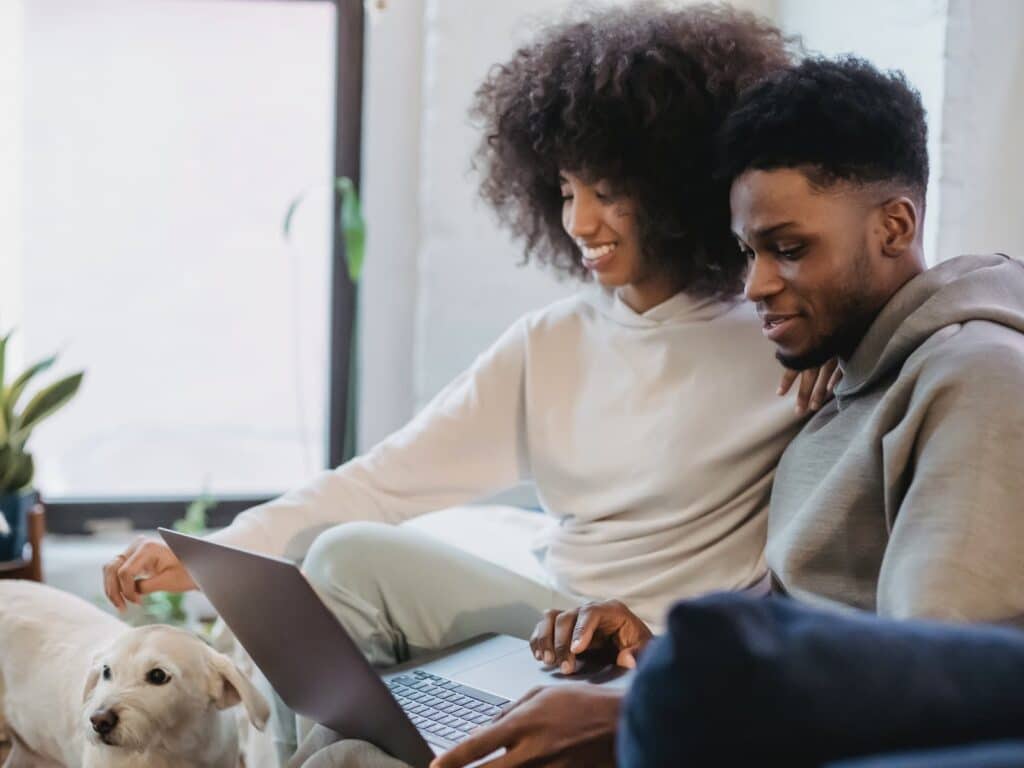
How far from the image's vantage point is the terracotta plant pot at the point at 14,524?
244 centimetres

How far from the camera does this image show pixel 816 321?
1337 millimetres

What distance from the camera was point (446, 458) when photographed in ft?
6.09

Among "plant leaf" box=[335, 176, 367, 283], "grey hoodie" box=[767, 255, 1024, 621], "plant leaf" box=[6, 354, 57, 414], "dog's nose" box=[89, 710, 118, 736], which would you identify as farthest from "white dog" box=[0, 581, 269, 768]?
"plant leaf" box=[335, 176, 367, 283]

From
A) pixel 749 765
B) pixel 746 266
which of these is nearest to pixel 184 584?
pixel 746 266

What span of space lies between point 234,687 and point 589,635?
43 cm

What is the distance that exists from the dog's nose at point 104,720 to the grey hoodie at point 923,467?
2.44 ft

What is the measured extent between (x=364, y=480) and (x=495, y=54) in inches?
49.0

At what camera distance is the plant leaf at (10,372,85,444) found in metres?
2.54

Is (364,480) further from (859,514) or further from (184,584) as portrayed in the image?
Answer: (859,514)

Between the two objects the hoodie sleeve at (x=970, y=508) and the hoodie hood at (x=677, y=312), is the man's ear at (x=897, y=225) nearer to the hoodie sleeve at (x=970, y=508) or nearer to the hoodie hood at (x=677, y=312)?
the hoodie sleeve at (x=970, y=508)

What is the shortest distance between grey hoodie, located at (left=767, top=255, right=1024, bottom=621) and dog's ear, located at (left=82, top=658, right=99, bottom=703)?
786 mm

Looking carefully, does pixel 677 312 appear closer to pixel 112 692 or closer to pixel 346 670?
pixel 346 670

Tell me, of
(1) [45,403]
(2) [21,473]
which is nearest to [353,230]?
(1) [45,403]

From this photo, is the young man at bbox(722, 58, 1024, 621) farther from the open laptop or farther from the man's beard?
the open laptop
